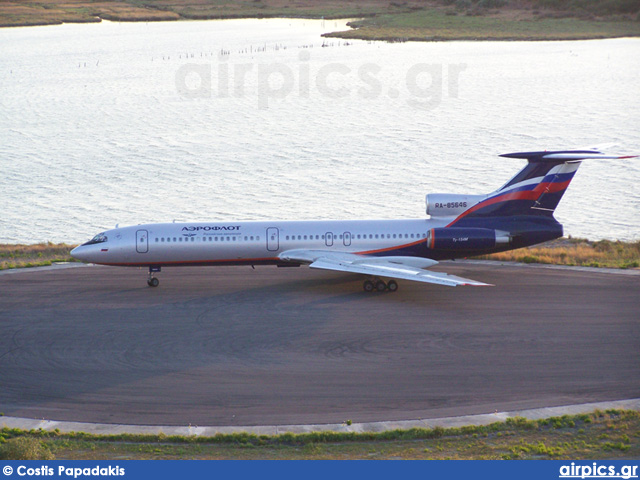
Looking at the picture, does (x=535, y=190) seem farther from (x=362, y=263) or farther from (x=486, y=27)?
(x=486, y=27)

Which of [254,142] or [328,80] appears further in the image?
[328,80]

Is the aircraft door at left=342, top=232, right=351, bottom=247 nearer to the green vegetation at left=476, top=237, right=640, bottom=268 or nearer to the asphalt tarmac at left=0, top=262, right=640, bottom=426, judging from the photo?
the asphalt tarmac at left=0, top=262, right=640, bottom=426

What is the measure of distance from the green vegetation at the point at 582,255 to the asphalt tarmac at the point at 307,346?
197 cm

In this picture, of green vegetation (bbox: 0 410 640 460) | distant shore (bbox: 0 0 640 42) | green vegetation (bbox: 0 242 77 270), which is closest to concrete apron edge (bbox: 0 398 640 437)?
green vegetation (bbox: 0 410 640 460)

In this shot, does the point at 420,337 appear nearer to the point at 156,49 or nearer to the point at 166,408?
the point at 166,408

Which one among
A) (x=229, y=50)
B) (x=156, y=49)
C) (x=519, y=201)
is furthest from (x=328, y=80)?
(x=519, y=201)

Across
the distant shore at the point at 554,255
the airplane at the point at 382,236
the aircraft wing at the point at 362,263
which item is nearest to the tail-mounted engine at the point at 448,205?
the airplane at the point at 382,236

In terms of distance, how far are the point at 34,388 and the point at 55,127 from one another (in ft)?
240

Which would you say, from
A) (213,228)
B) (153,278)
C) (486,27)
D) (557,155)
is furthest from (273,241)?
(486,27)

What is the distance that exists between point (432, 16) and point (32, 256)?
316 ft

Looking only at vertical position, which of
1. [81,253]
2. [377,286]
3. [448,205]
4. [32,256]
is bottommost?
[377,286]

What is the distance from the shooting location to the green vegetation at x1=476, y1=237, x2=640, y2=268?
3984cm

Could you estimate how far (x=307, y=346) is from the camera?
28469mm

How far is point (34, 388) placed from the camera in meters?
25.5
